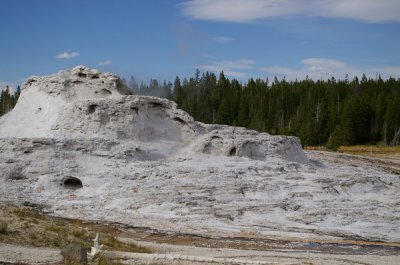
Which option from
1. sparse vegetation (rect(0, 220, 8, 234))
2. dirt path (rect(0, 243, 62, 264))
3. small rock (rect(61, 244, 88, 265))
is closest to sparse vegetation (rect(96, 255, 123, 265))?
small rock (rect(61, 244, 88, 265))

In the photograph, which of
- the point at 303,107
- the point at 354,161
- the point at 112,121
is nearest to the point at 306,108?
the point at 303,107

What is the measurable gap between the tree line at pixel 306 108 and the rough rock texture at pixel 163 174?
3803 centimetres

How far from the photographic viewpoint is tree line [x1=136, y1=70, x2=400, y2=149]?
72062 mm

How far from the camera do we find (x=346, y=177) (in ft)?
77.6

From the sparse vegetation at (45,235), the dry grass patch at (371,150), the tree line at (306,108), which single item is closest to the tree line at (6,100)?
the tree line at (306,108)

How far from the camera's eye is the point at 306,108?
83.2 meters

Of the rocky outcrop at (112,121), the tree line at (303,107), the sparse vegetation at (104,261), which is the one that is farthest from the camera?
the tree line at (303,107)

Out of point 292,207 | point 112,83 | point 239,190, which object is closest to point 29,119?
point 112,83

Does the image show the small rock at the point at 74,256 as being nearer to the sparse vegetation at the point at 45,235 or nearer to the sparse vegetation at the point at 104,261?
the sparse vegetation at the point at 104,261

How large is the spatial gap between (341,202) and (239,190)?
3846 millimetres

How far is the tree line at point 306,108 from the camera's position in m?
72.1

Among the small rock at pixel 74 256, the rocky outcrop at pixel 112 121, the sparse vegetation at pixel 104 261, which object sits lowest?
the sparse vegetation at pixel 104 261

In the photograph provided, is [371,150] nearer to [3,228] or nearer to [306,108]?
[306,108]

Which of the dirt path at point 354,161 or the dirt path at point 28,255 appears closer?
the dirt path at point 28,255
